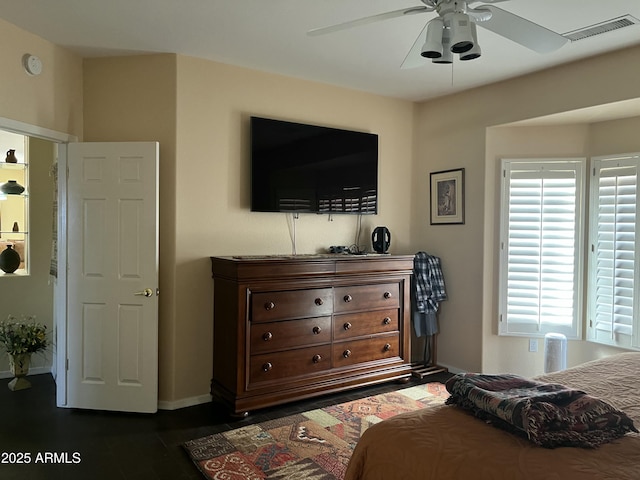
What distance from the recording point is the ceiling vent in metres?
2.93

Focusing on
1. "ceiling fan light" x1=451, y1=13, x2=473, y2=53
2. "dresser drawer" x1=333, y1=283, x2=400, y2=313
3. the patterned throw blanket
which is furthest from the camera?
"dresser drawer" x1=333, y1=283, x2=400, y2=313

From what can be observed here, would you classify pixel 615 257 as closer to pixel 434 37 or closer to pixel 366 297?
pixel 366 297

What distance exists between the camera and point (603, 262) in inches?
157

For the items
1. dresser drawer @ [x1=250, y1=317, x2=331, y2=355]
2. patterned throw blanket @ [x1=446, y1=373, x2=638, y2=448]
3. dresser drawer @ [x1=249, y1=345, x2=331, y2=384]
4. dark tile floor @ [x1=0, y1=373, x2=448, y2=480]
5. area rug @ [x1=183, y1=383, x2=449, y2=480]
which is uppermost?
patterned throw blanket @ [x1=446, y1=373, x2=638, y2=448]

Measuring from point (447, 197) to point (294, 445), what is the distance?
9.34 feet

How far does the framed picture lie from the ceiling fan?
7.36ft

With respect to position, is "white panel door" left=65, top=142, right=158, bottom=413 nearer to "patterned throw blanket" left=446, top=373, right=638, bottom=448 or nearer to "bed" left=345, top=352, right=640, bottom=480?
"bed" left=345, top=352, right=640, bottom=480

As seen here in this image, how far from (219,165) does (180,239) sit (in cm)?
69

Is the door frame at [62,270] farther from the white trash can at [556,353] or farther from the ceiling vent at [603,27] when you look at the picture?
the white trash can at [556,353]

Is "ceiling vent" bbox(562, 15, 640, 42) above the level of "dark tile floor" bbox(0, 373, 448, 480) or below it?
above

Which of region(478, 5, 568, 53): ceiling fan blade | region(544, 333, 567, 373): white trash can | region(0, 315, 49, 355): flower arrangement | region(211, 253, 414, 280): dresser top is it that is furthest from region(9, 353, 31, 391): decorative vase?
region(544, 333, 567, 373): white trash can

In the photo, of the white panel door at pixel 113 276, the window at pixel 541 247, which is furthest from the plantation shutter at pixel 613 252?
the white panel door at pixel 113 276

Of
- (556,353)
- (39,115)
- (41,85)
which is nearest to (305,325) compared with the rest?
(556,353)

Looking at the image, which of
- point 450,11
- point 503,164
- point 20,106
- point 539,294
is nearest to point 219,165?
point 20,106
